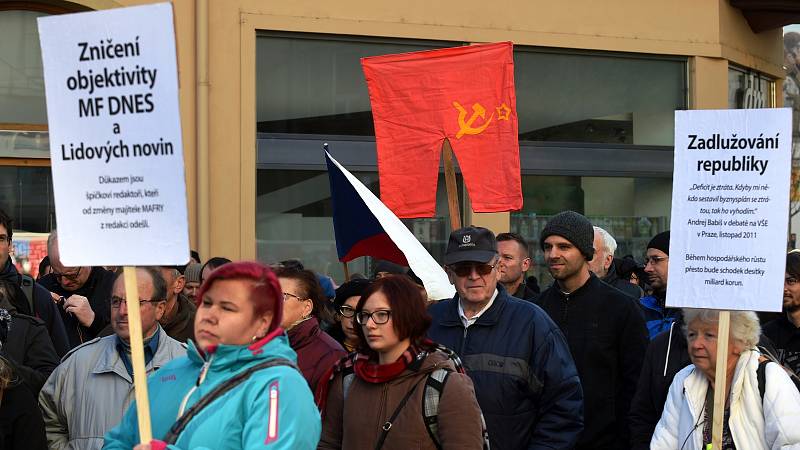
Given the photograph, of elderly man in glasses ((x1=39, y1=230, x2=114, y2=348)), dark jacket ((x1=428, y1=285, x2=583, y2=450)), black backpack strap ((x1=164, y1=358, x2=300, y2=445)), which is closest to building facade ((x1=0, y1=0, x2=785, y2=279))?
elderly man in glasses ((x1=39, y1=230, x2=114, y2=348))

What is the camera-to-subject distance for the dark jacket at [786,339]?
6.36 meters

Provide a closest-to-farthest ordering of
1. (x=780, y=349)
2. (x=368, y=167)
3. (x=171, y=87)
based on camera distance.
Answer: (x=171, y=87) → (x=780, y=349) → (x=368, y=167)

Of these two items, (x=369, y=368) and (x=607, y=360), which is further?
(x=607, y=360)

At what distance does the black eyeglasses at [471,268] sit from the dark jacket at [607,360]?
0.97 metres

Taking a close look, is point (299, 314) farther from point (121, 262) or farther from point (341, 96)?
point (341, 96)

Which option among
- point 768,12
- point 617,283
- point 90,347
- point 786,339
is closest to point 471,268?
point 90,347

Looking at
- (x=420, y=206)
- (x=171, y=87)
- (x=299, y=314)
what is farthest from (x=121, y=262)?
(x=420, y=206)

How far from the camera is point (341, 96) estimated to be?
12695mm

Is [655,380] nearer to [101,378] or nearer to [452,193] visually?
[101,378]

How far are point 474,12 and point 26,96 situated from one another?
472 cm

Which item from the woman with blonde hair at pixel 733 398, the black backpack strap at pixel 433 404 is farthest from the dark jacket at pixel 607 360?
the black backpack strap at pixel 433 404

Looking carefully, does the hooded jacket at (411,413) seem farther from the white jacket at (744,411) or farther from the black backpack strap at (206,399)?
the black backpack strap at (206,399)

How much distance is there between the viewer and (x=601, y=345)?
6332 mm

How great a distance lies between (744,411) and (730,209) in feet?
2.74
